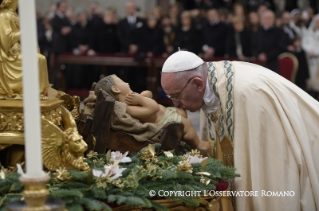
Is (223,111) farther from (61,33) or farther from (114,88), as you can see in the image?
(61,33)

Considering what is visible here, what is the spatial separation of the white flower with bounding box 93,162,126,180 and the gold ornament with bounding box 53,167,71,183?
132mm

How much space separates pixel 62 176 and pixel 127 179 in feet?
0.86

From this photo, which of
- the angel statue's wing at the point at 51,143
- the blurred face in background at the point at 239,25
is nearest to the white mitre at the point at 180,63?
the angel statue's wing at the point at 51,143

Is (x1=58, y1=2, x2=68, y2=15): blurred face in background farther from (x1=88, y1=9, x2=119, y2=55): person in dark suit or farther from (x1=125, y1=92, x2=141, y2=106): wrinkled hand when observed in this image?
(x1=125, y1=92, x2=141, y2=106): wrinkled hand

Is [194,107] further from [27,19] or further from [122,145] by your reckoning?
[27,19]

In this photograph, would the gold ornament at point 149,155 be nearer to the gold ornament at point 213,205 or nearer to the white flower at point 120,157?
the white flower at point 120,157

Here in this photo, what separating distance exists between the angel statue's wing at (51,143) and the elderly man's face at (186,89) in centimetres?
86

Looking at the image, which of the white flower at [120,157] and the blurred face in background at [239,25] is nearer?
the white flower at [120,157]

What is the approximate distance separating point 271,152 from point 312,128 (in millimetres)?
377

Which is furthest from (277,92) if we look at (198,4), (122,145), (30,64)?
(198,4)

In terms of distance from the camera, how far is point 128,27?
12242mm

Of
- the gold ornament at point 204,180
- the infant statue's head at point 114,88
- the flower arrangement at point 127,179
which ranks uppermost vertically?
the infant statue's head at point 114,88

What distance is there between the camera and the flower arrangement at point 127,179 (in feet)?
8.34

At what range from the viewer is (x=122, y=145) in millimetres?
3256
